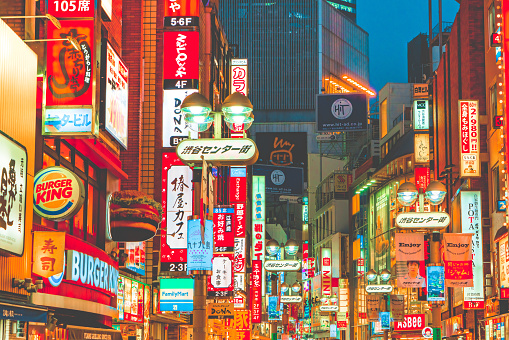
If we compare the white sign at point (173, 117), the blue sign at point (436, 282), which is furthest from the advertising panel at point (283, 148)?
the white sign at point (173, 117)

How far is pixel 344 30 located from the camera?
6186 inches

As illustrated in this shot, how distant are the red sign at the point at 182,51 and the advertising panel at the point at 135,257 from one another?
5.68 meters

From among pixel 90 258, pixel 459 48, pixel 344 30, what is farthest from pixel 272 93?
pixel 90 258

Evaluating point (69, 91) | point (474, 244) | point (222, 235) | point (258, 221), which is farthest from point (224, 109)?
point (258, 221)

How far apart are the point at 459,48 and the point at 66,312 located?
2923cm

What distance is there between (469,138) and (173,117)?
14221 millimetres

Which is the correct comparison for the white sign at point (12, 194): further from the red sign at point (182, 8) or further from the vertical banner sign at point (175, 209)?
the red sign at point (182, 8)

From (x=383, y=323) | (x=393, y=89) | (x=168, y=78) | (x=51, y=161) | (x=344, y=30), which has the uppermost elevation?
(x=344, y=30)

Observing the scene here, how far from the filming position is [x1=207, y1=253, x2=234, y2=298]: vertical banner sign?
3553cm

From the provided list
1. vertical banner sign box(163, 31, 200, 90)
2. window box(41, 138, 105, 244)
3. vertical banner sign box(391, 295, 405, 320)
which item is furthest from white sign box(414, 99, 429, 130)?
window box(41, 138, 105, 244)

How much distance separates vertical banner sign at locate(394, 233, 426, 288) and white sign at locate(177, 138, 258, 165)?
819 inches

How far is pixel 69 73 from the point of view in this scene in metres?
17.1

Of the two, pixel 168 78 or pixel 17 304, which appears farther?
pixel 168 78

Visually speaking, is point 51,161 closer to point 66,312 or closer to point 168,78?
point 66,312
